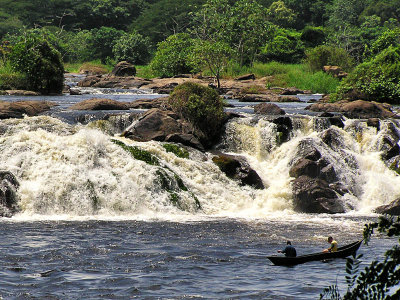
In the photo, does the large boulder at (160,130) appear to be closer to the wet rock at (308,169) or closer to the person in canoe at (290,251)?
the wet rock at (308,169)

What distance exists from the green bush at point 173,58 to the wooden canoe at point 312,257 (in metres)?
39.3

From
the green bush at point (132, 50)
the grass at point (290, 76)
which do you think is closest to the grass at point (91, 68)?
the green bush at point (132, 50)

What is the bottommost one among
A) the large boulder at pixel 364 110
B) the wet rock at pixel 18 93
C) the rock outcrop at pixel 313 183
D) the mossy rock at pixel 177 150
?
the rock outcrop at pixel 313 183

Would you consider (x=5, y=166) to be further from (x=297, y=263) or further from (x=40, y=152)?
(x=297, y=263)

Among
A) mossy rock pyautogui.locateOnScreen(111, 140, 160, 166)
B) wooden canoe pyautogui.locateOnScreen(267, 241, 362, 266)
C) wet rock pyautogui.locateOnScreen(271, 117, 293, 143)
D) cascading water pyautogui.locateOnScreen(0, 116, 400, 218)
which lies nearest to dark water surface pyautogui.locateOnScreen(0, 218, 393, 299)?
wooden canoe pyautogui.locateOnScreen(267, 241, 362, 266)

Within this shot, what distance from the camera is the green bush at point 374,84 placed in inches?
1282

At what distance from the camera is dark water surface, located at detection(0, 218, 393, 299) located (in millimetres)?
10586

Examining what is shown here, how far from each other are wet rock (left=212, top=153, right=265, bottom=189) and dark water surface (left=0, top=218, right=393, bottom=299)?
13.3 ft

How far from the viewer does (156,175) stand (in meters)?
19.0

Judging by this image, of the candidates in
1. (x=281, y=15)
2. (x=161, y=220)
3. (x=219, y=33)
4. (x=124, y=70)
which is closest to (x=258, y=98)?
(x=219, y=33)

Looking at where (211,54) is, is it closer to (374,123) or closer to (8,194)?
(374,123)

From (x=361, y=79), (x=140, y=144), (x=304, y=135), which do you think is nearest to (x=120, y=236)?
(x=140, y=144)

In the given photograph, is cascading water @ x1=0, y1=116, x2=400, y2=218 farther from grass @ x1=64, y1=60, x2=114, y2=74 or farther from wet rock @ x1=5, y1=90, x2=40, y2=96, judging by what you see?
grass @ x1=64, y1=60, x2=114, y2=74

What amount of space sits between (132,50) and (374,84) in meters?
37.0
